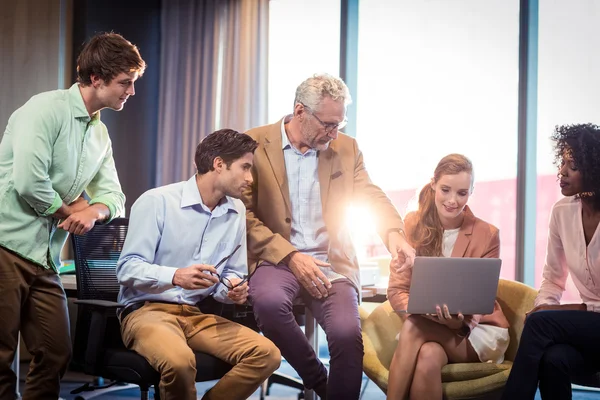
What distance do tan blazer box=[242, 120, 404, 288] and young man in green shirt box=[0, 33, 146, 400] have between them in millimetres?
638

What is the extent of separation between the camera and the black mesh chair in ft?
7.84

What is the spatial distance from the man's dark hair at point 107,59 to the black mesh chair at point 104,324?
27.3 inches

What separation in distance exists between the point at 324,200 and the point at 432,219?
0.49 meters

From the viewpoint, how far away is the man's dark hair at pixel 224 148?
106 inches

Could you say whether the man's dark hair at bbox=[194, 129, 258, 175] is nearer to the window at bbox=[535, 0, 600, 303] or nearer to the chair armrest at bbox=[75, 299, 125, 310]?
the chair armrest at bbox=[75, 299, 125, 310]

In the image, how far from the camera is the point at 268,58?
5.73 m

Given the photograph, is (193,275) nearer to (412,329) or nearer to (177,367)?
(177,367)

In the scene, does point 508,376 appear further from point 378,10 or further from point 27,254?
point 378,10

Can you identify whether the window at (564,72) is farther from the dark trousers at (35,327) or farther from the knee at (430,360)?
the dark trousers at (35,327)

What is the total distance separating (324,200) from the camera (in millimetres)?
2951

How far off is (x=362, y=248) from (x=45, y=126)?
11.2 feet

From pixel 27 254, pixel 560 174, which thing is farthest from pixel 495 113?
pixel 27 254

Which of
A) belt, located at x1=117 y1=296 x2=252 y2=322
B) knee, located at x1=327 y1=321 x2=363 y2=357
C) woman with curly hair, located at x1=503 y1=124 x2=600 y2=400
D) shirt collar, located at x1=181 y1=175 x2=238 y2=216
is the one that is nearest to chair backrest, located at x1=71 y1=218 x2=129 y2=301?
belt, located at x1=117 y1=296 x2=252 y2=322

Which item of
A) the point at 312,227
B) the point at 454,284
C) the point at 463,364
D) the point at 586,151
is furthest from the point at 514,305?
the point at 312,227
